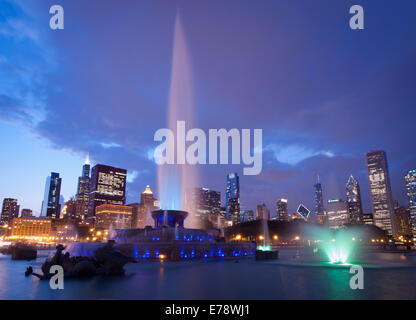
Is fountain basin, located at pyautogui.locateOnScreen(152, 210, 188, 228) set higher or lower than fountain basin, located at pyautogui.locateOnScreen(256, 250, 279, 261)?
higher

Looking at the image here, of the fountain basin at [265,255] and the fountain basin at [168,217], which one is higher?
the fountain basin at [168,217]

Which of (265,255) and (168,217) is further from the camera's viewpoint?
(168,217)

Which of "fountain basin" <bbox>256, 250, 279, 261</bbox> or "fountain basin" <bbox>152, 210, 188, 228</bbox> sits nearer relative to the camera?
"fountain basin" <bbox>256, 250, 279, 261</bbox>

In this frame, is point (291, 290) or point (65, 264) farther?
point (65, 264)

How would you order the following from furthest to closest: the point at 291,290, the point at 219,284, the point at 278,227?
1. the point at 278,227
2. the point at 219,284
3. the point at 291,290

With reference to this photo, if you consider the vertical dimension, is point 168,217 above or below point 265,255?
above

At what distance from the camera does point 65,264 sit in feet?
82.5

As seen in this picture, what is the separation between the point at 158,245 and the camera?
4444cm

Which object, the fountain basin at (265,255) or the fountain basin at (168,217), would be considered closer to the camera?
the fountain basin at (265,255)
